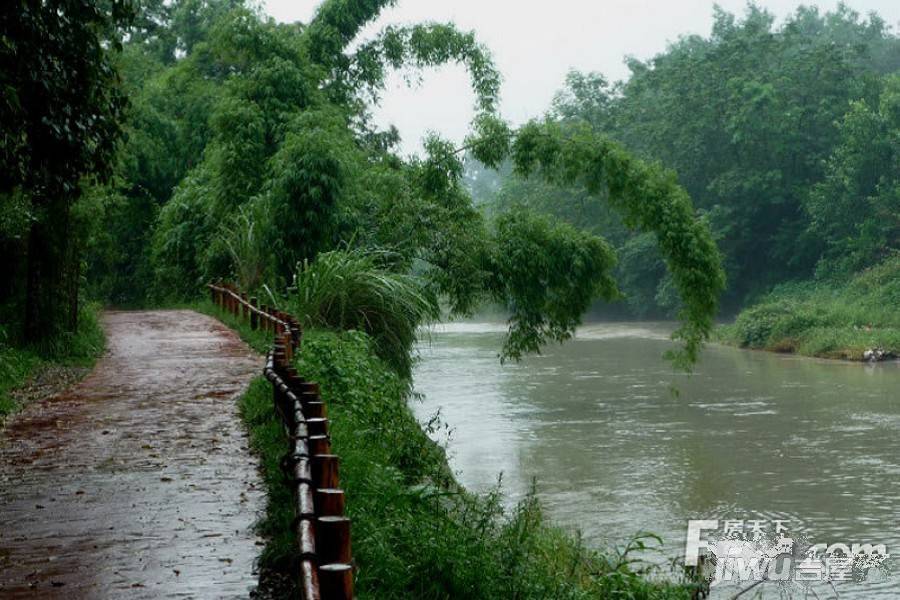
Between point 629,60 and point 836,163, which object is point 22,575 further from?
point 629,60

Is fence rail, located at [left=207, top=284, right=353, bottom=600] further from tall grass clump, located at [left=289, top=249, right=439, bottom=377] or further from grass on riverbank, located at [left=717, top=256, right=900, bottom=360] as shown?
grass on riverbank, located at [left=717, top=256, right=900, bottom=360]

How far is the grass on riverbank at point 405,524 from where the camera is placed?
588 cm

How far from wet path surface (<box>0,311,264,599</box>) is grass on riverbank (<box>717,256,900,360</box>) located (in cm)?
2566

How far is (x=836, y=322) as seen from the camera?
37.1 m

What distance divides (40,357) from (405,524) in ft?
30.6

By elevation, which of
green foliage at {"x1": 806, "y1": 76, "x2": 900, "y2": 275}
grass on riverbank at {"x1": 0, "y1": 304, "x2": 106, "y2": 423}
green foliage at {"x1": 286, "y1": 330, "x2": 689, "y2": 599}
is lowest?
green foliage at {"x1": 286, "y1": 330, "x2": 689, "y2": 599}

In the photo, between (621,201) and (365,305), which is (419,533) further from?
(621,201)

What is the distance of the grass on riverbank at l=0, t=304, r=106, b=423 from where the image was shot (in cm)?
1162

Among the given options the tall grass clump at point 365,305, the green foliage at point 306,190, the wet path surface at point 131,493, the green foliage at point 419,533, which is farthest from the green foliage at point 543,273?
the green foliage at point 419,533

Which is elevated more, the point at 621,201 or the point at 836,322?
the point at 621,201

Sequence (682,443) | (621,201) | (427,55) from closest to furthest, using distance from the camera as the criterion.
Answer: (682,443) < (621,201) < (427,55)

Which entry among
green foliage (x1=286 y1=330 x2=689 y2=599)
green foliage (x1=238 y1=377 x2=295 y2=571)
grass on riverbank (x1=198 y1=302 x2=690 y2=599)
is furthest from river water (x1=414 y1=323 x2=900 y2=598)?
green foliage (x1=238 y1=377 x2=295 y2=571)

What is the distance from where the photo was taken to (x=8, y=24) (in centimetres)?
750
